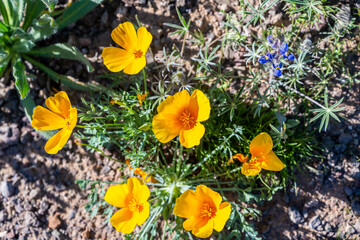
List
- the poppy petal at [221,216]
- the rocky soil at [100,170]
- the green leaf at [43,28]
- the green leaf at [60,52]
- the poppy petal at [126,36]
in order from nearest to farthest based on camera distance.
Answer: the poppy petal at [221,216], the poppy petal at [126,36], the green leaf at [43,28], the green leaf at [60,52], the rocky soil at [100,170]

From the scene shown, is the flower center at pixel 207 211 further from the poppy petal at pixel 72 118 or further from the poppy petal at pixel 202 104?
the poppy petal at pixel 72 118

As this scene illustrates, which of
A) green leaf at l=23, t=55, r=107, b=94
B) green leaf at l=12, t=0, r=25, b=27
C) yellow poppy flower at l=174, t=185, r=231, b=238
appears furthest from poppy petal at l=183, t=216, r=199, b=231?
green leaf at l=12, t=0, r=25, b=27

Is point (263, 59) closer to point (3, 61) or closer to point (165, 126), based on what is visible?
point (165, 126)

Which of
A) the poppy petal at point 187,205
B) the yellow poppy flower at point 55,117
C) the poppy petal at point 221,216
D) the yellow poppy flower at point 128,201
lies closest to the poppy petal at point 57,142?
the yellow poppy flower at point 55,117

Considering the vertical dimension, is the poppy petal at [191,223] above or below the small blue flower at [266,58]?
below

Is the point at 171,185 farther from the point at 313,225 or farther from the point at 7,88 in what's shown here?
the point at 7,88

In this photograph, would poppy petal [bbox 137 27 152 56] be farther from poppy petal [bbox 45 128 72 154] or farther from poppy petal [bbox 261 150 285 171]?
poppy petal [bbox 261 150 285 171]
